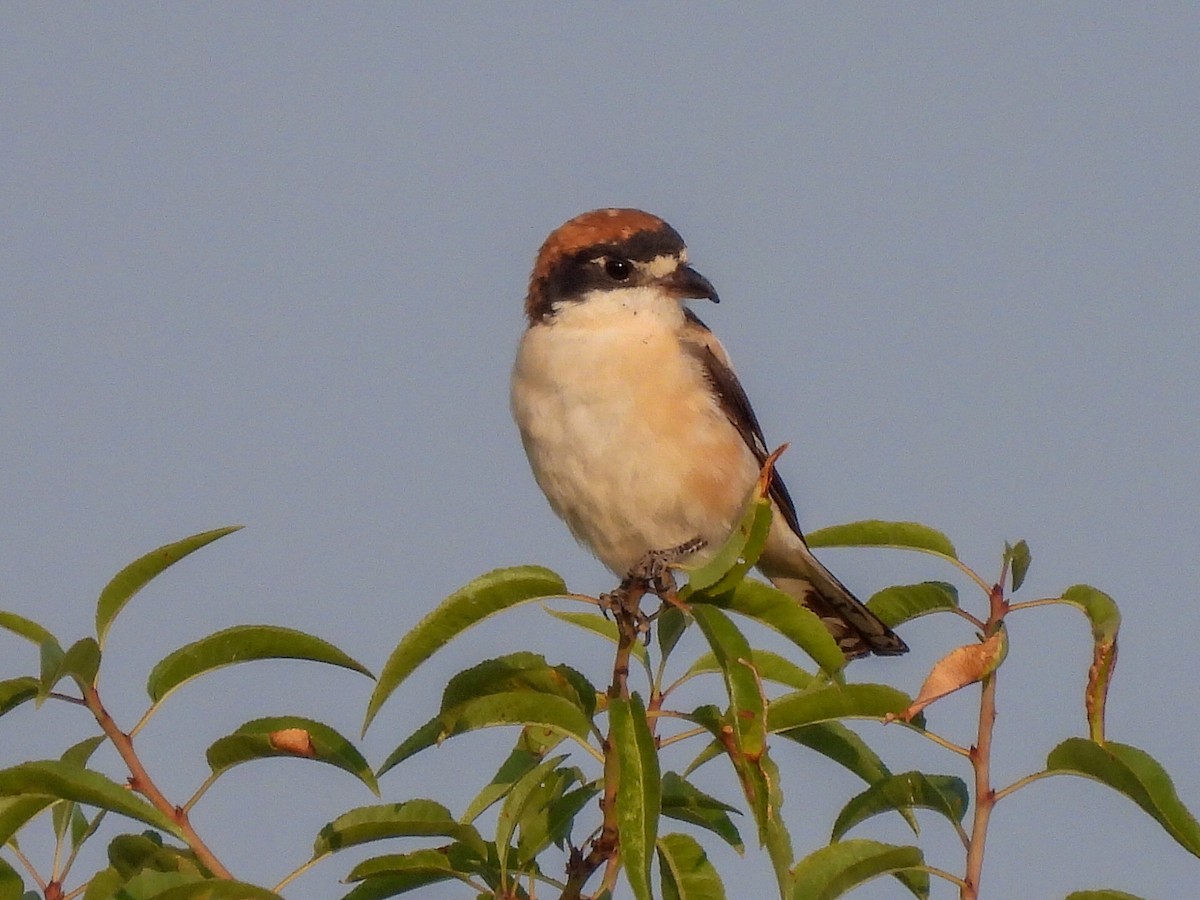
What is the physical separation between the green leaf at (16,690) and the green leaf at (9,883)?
39 centimetres

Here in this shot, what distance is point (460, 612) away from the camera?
3.86 m

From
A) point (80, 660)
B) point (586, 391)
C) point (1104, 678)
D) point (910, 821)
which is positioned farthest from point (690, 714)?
point (586, 391)

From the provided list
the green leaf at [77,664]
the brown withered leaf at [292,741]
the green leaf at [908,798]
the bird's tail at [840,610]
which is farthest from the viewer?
the bird's tail at [840,610]

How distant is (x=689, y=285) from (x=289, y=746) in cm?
339

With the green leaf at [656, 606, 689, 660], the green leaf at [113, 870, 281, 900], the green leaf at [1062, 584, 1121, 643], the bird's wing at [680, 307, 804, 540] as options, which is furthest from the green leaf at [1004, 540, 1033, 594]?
the bird's wing at [680, 307, 804, 540]

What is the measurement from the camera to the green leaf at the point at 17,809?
3.59 metres

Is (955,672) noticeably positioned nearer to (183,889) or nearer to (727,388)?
(183,889)

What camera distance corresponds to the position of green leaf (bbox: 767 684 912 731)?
3.84m

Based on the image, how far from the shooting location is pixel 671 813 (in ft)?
14.0

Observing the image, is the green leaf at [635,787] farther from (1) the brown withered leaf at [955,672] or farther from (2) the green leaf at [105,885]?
(2) the green leaf at [105,885]

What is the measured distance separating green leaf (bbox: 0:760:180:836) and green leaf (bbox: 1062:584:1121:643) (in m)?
2.24

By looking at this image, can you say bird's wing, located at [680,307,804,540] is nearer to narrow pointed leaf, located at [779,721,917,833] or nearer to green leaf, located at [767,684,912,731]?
narrow pointed leaf, located at [779,721,917,833]

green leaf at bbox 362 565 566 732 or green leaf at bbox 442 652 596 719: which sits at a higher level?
green leaf at bbox 362 565 566 732

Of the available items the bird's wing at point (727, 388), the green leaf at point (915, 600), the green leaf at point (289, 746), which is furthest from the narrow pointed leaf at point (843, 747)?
the bird's wing at point (727, 388)
